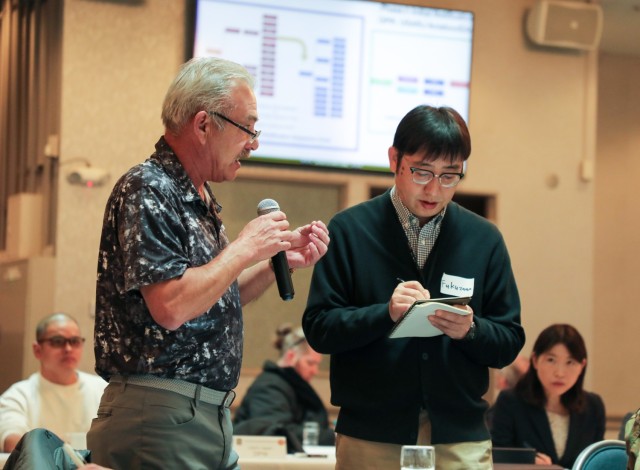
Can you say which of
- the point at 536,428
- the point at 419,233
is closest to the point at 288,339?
the point at 536,428

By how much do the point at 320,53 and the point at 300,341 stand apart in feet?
6.90

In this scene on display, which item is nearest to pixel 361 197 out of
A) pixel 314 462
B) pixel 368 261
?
pixel 314 462

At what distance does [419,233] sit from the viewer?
8.44 ft

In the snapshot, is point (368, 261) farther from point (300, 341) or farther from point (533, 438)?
point (300, 341)

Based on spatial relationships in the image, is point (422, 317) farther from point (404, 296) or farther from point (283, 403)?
point (283, 403)

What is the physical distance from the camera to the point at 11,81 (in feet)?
25.4

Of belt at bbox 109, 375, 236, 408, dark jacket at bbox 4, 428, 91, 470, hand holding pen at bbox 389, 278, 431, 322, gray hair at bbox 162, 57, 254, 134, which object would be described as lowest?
dark jacket at bbox 4, 428, 91, 470

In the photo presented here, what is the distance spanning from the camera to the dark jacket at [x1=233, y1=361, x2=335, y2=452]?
552cm

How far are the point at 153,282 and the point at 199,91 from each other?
19.1 inches

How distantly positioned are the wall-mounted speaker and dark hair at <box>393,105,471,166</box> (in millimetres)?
5194

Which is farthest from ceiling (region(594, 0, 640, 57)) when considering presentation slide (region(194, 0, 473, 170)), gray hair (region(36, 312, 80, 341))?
gray hair (region(36, 312, 80, 341))

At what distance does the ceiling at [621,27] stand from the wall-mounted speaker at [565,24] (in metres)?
0.40

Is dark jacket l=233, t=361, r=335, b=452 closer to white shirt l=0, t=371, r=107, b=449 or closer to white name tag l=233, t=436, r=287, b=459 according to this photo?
white shirt l=0, t=371, r=107, b=449

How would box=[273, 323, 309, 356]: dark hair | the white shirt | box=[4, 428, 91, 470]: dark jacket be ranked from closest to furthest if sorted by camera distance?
box=[4, 428, 91, 470]: dark jacket, the white shirt, box=[273, 323, 309, 356]: dark hair
